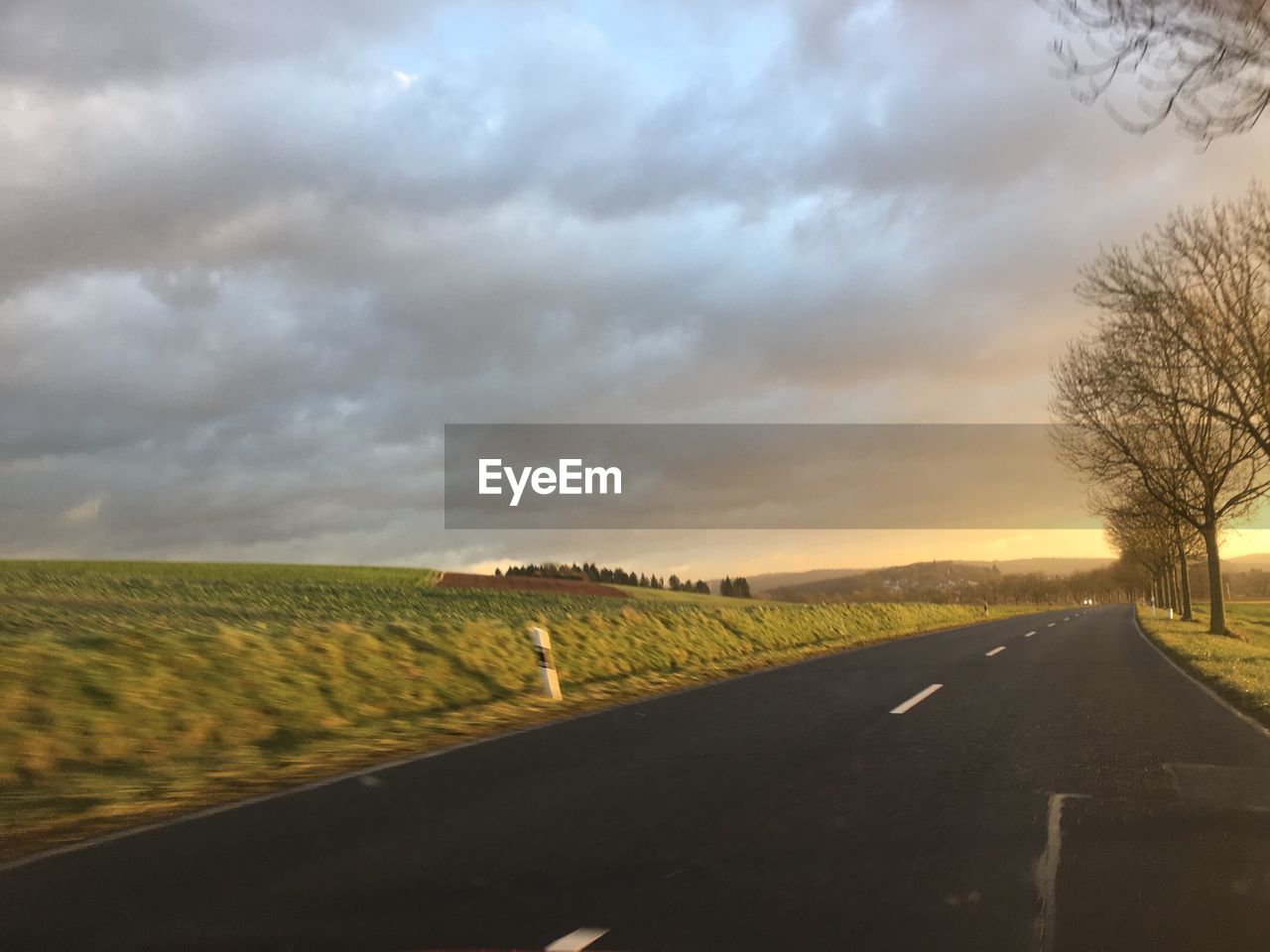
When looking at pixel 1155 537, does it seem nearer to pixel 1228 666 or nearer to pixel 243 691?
pixel 1228 666

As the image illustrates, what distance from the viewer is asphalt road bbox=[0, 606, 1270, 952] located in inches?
170

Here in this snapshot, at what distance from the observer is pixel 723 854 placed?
5480mm

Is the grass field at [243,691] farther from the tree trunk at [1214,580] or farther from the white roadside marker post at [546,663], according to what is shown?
the tree trunk at [1214,580]

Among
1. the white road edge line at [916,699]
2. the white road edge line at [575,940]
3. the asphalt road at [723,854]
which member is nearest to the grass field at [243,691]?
the asphalt road at [723,854]

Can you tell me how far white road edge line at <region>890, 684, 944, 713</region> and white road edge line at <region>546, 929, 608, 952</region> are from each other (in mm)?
8196

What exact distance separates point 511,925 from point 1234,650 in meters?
24.6

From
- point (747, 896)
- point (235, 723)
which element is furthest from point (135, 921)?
point (235, 723)

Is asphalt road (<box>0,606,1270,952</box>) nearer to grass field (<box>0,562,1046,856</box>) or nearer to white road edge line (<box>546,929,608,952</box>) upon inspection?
white road edge line (<box>546,929,608,952</box>)

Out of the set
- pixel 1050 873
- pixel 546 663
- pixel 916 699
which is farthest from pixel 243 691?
pixel 1050 873

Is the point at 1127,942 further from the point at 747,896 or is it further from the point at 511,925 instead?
the point at 511,925

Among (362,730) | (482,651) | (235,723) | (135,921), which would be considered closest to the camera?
(135,921)

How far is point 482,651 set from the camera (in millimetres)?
14977

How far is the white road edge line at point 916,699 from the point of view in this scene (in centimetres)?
1184

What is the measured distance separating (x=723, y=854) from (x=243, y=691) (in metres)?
7.07
